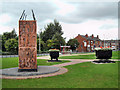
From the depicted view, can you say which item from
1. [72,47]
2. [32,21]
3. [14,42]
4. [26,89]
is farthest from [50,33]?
[26,89]

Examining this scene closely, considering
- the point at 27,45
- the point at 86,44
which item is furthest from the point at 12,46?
the point at 86,44

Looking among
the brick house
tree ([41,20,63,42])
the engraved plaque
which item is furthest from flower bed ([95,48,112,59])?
the brick house

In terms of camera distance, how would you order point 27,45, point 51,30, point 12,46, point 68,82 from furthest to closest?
point 51,30 → point 12,46 → point 27,45 → point 68,82

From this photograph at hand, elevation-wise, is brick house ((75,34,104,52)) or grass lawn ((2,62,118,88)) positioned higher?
brick house ((75,34,104,52))

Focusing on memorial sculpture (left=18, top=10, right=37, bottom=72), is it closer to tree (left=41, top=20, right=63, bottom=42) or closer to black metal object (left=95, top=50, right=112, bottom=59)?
black metal object (left=95, top=50, right=112, bottom=59)

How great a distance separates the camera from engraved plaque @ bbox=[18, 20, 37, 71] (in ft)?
34.3

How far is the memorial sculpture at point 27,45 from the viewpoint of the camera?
1046 centimetres

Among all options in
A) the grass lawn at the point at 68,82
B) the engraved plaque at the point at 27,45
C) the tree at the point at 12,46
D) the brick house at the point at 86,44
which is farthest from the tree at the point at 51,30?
the grass lawn at the point at 68,82

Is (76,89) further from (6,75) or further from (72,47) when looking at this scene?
(72,47)

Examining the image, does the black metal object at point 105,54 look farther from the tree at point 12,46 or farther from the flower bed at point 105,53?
the tree at point 12,46

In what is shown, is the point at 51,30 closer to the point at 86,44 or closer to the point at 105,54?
the point at 86,44

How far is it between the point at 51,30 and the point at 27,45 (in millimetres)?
64873

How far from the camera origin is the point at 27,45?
10539 millimetres

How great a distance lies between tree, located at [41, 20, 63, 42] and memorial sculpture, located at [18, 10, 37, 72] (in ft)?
203
